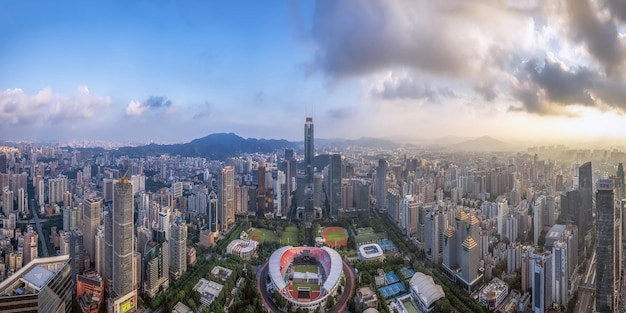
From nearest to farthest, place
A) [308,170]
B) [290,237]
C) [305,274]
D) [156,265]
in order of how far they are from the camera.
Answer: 1. [156,265]
2. [305,274]
3. [290,237]
4. [308,170]

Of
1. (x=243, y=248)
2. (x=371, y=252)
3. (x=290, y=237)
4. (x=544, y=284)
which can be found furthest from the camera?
(x=290, y=237)

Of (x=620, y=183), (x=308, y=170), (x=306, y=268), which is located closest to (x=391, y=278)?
(x=306, y=268)

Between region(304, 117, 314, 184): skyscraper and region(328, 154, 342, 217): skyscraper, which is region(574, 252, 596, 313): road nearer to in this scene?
region(328, 154, 342, 217): skyscraper

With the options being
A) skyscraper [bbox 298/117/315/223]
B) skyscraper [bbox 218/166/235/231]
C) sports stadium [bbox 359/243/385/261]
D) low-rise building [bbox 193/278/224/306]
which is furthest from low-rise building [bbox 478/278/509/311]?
skyscraper [bbox 218/166/235/231]

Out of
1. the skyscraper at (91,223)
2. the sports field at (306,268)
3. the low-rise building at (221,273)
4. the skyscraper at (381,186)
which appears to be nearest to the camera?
the skyscraper at (91,223)

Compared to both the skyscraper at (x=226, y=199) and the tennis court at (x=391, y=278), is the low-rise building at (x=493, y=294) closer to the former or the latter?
the tennis court at (x=391, y=278)

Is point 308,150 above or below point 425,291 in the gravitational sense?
above

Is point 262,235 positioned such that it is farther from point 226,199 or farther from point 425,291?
point 425,291

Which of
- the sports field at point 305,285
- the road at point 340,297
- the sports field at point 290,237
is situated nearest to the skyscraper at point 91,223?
the road at point 340,297
